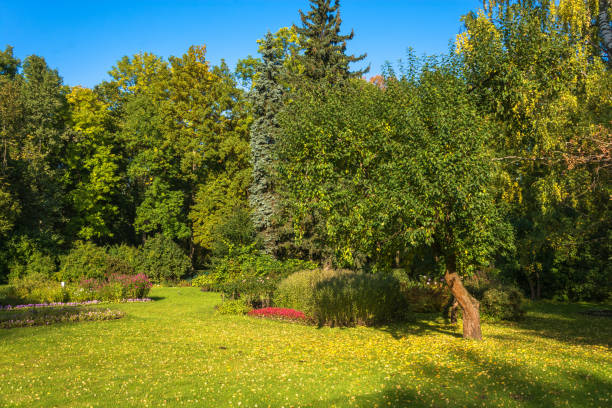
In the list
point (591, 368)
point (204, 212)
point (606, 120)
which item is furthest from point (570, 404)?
point (204, 212)

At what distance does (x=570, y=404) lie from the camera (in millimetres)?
6676

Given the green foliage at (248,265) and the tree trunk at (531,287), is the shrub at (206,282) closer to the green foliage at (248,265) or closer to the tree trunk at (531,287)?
the green foliage at (248,265)

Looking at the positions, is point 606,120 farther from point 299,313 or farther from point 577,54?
point 299,313

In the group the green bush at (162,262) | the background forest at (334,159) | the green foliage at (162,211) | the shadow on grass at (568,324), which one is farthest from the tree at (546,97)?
the green foliage at (162,211)

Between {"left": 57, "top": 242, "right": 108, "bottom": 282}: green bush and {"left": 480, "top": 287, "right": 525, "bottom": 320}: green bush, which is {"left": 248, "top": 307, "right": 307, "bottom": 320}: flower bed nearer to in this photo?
{"left": 480, "top": 287, "right": 525, "bottom": 320}: green bush

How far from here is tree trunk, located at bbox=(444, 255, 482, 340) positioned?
1250 centimetres

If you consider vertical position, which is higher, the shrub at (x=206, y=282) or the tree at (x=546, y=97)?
the tree at (x=546, y=97)

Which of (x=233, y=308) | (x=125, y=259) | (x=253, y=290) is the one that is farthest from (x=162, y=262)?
(x=233, y=308)

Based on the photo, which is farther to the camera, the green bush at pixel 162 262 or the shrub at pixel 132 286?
the green bush at pixel 162 262

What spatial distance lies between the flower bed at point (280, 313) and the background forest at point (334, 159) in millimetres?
3580

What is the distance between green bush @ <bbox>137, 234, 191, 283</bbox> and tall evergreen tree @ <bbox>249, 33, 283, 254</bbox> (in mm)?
9130

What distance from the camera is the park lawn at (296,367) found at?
713 cm

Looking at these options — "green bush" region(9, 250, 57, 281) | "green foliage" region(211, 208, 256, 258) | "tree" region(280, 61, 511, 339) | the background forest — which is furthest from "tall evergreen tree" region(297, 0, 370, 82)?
"green bush" region(9, 250, 57, 281)

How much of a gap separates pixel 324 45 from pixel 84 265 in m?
23.3
